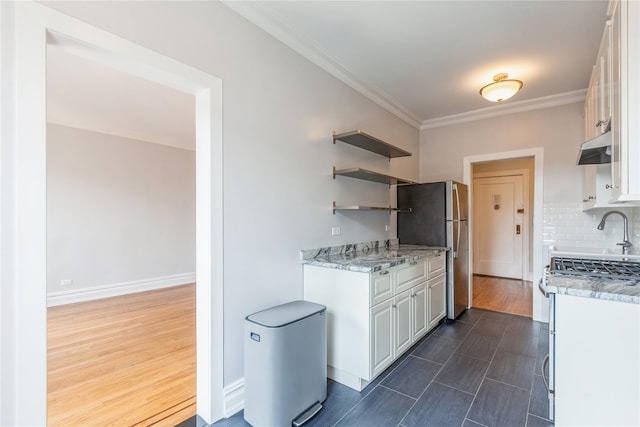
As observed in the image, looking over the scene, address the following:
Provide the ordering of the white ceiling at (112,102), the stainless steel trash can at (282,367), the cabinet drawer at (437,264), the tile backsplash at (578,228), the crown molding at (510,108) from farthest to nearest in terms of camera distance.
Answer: the crown molding at (510,108), the tile backsplash at (578,228), the cabinet drawer at (437,264), the white ceiling at (112,102), the stainless steel trash can at (282,367)

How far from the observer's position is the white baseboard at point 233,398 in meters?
1.92

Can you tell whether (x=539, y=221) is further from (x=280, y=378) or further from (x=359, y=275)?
(x=280, y=378)

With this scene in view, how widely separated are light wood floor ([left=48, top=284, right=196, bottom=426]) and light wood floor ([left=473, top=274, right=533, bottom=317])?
152 inches

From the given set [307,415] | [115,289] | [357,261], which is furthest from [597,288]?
[115,289]

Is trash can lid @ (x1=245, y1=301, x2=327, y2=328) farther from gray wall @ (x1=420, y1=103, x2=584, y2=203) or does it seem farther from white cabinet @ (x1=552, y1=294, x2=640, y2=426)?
gray wall @ (x1=420, y1=103, x2=584, y2=203)

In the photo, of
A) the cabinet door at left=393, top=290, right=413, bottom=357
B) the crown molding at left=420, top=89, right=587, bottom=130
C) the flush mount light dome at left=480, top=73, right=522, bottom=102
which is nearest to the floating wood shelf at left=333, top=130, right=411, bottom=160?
the flush mount light dome at left=480, top=73, right=522, bottom=102

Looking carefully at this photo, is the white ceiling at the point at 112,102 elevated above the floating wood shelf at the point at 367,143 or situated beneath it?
elevated above

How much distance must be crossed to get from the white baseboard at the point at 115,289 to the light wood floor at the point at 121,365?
0.20 m

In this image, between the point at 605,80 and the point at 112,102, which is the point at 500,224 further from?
the point at 112,102

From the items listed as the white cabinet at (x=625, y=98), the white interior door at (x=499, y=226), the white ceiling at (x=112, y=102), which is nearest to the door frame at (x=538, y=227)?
the white cabinet at (x=625, y=98)

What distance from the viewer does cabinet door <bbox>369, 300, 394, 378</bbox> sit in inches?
87.1

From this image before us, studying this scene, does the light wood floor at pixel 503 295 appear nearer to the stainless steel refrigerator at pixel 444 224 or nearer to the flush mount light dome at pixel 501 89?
the stainless steel refrigerator at pixel 444 224

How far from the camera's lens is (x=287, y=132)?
2422 mm

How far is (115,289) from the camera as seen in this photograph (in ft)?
15.8
